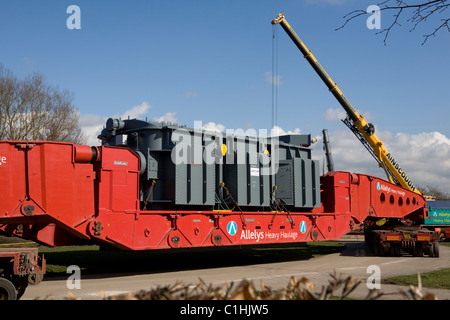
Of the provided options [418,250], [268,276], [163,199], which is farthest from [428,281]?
[418,250]

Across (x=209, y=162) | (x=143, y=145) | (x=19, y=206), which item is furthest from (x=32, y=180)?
(x=209, y=162)

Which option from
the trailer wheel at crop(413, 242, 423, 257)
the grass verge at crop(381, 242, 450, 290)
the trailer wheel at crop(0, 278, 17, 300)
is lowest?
the trailer wheel at crop(413, 242, 423, 257)

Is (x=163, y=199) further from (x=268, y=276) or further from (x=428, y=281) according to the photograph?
(x=428, y=281)

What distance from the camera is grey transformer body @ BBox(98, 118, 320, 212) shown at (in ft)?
50.1

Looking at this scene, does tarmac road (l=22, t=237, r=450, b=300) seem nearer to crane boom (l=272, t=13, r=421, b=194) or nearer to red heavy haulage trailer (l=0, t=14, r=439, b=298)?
red heavy haulage trailer (l=0, t=14, r=439, b=298)

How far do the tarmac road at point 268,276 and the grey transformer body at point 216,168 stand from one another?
7.38 ft

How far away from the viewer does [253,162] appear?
1733 cm

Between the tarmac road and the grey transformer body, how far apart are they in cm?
225

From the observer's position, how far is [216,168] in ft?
55.6

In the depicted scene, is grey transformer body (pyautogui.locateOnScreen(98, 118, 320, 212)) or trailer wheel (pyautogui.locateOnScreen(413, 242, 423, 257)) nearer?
grey transformer body (pyautogui.locateOnScreen(98, 118, 320, 212))

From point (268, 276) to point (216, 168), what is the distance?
4616 millimetres

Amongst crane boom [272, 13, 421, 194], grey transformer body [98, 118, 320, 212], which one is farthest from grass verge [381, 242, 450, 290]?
crane boom [272, 13, 421, 194]
